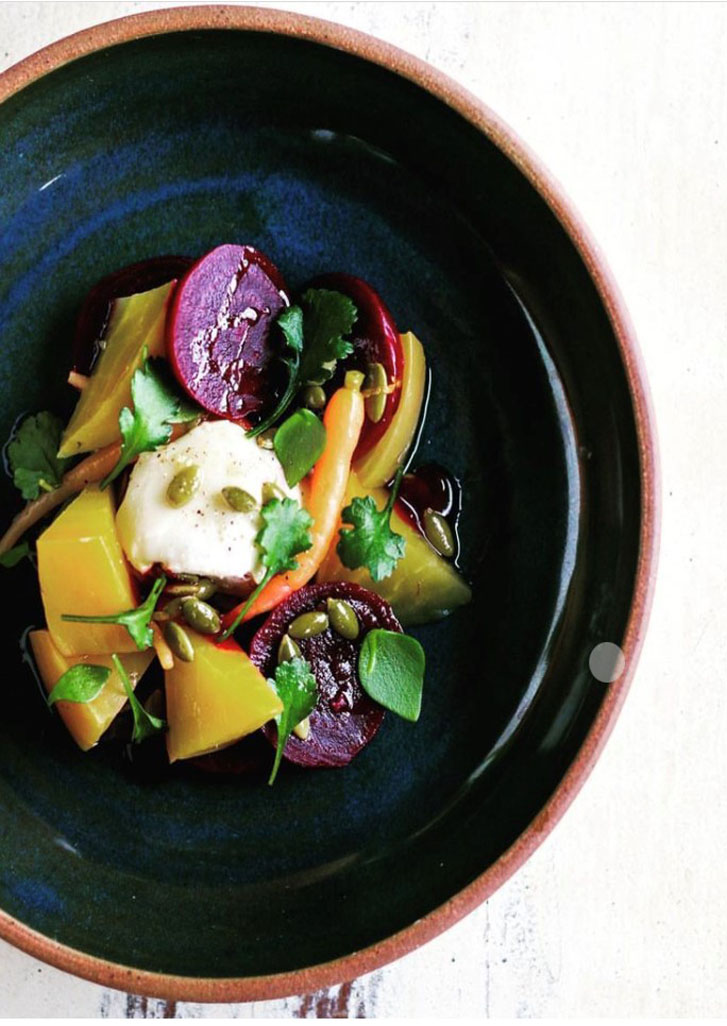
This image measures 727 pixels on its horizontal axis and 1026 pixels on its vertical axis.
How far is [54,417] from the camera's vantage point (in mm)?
2174

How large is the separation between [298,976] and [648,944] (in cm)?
90

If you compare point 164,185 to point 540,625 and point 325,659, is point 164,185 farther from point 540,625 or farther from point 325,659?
point 540,625

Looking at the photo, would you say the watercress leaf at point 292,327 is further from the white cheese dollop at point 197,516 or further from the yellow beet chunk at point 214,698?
the yellow beet chunk at point 214,698

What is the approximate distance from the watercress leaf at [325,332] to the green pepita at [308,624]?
1.58 feet

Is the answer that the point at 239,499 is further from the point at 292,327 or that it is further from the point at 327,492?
the point at 292,327

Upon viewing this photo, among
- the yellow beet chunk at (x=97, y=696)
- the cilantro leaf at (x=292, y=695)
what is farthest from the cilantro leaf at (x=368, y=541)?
the yellow beet chunk at (x=97, y=696)

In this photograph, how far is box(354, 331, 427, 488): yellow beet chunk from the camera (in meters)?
2.16

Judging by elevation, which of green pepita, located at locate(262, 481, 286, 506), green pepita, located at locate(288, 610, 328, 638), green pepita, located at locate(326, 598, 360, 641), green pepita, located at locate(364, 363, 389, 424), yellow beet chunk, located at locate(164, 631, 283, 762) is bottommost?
yellow beet chunk, located at locate(164, 631, 283, 762)

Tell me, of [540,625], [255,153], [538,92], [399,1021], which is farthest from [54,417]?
[399,1021]

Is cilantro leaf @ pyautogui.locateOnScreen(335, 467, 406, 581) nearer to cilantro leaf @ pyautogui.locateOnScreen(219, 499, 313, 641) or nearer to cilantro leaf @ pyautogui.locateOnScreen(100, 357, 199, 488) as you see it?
A: cilantro leaf @ pyautogui.locateOnScreen(219, 499, 313, 641)

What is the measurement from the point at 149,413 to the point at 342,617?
0.56 m

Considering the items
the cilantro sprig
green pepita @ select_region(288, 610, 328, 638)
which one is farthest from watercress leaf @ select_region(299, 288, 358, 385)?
green pepita @ select_region(288, 610, 328, 638)

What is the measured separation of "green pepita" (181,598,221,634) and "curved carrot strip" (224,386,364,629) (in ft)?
0.20

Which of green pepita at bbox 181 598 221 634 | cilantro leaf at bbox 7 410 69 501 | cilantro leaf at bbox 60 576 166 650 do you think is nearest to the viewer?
cilantro leaf at bbox 60 576 166 650
